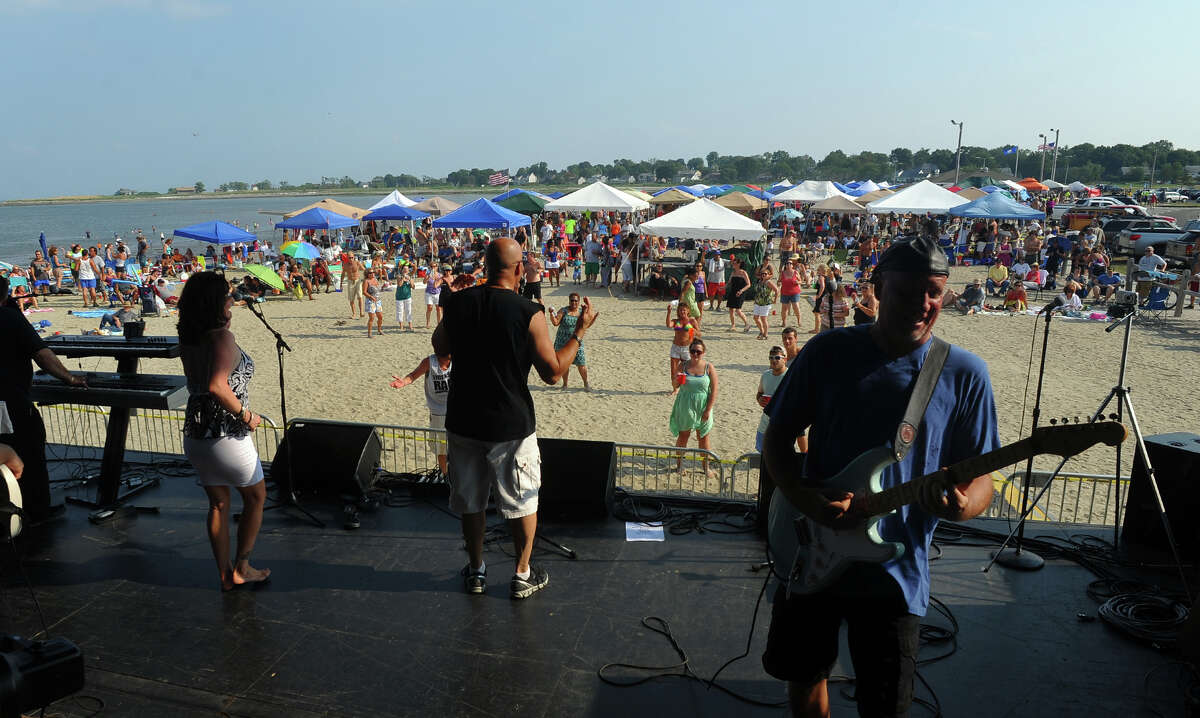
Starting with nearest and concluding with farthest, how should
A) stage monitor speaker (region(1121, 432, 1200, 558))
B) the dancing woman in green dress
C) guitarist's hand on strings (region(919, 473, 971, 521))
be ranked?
guitarist's hand on strings (region(919, 473, 971, 521)) → stage monitor speaker (region(1121, 432, 1200, 558)) → the dancing woman in green dress

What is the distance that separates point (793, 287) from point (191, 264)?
70.3 feet

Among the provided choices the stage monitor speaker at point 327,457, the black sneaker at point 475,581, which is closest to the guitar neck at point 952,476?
the black sneaker at point 475,581

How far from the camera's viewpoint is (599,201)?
21781 millimetres

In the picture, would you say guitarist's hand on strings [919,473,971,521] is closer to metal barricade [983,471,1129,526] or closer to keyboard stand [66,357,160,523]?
metal barricade [983,471,1129,526]

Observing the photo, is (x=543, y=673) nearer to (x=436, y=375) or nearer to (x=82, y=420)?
(x=436, y=375)

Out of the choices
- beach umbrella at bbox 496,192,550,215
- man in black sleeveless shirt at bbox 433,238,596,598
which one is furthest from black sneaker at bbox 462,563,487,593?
beach umbrella at bbox 496,192,550,215

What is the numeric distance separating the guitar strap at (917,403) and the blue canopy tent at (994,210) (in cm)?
2120

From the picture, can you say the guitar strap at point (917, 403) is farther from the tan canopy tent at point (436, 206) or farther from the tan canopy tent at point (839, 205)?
the tan canopy tent at point (436, 206)

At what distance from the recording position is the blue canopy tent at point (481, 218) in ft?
66.9

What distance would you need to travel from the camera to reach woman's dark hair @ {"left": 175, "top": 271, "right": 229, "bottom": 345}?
146 inches

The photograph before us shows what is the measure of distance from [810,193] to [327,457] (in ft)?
95.3

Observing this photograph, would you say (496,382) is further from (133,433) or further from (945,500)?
(133,433)

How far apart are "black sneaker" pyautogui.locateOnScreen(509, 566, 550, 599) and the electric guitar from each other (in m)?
1.91

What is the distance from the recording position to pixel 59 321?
703 inches
